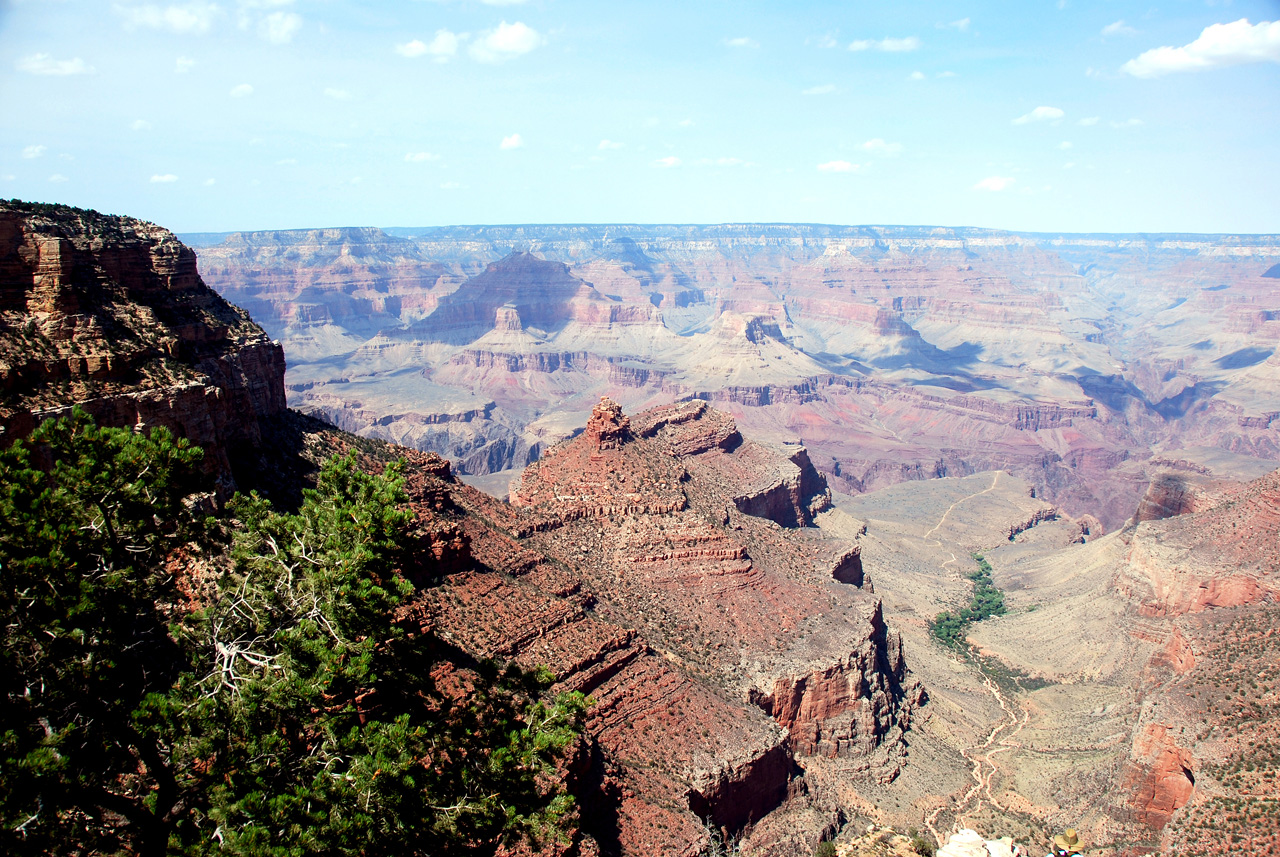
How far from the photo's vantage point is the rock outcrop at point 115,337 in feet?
89.3

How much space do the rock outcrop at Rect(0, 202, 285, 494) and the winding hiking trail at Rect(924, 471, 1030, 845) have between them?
4315 centimetres

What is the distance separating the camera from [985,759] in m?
54.1

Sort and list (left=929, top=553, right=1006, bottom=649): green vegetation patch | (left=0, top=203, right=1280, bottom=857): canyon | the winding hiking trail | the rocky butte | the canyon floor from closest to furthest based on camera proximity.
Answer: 1. the rocky butte
2. (left=0, top=203, right=1280, bottom=857): canyon
3. the canyon floor
4. the winding hiking trail
5. (left=929, top=553, right=1006, bottom=649): green vegetation patch

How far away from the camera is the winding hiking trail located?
4712 centimetres

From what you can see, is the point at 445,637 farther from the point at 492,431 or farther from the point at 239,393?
the point at 492,431

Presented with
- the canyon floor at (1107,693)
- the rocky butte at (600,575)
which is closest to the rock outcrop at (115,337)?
the rocky butte at (600,575)

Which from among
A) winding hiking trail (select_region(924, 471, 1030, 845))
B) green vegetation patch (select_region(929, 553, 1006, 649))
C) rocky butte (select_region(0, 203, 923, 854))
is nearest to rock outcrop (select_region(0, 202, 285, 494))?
rocky butte (select_region(0, 203, 923, 854))

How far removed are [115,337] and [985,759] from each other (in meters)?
55.7

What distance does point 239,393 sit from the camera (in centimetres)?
3656

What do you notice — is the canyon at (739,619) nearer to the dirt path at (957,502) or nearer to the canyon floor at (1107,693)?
the canyon floor at (1107,693)

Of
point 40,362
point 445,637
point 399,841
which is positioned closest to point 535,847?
point 399,841

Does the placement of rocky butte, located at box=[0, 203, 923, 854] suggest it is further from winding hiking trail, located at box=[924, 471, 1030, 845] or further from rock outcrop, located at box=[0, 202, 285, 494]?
winding hiking trail, located at box=[924, 471, 1030, 845]

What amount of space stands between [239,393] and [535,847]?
25309 millimetres

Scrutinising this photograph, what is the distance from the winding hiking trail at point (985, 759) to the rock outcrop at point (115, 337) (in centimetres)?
4315
